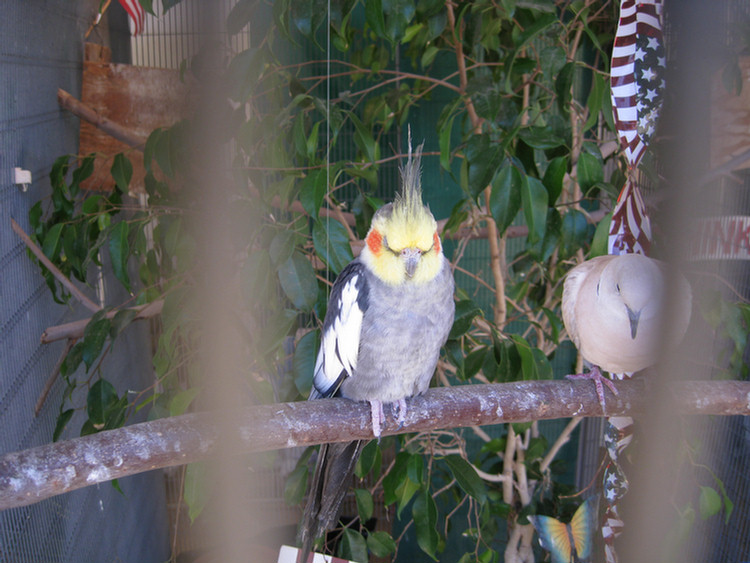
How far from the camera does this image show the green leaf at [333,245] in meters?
0.94

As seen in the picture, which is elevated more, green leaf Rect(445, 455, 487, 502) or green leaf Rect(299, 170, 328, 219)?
green leaf Rect(299, 170, 328, 219)

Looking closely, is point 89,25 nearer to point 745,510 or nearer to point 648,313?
point 648,313

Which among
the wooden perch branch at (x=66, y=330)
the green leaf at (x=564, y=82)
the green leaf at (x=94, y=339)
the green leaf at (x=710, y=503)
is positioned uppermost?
the green leaf at (x=564, y=82)

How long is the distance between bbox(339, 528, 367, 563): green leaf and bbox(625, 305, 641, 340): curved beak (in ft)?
2.04

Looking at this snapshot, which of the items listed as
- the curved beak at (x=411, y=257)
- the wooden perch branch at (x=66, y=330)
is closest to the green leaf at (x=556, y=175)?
the curved beak at (x=411, y=257)

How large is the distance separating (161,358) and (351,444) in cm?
42

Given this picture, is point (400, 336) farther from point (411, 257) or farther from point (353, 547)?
point (353, 547)

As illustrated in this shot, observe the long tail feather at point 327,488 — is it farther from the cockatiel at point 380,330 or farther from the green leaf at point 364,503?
the green leaf at point 364,503

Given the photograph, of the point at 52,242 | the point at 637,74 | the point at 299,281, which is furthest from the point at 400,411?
the point at 52,242

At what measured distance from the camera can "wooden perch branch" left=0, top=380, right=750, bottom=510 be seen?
0.61 metres

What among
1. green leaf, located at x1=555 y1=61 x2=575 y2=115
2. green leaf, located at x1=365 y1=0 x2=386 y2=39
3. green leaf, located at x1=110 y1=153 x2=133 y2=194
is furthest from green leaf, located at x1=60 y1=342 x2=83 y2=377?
green leaf, located at x1=555 y1=61 x2=575 y2=115

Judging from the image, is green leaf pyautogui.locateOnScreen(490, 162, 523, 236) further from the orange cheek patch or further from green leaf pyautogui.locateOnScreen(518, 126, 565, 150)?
the orange cheek patch

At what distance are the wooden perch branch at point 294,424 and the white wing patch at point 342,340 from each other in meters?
0.05

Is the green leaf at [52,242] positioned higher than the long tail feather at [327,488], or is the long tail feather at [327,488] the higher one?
the green leaf at [52,242]
